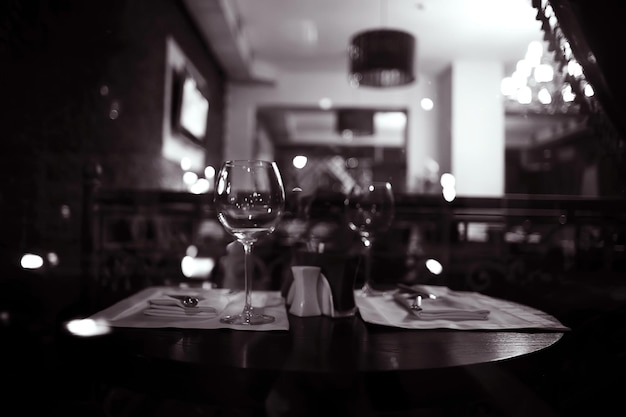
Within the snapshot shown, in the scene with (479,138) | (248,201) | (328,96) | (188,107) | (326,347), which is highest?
(328,96)

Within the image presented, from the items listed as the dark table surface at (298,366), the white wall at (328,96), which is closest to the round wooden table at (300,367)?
the dark table surface at (298,366)

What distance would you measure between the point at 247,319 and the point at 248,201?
0.17 meters

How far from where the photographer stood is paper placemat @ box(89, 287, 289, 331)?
0.70m

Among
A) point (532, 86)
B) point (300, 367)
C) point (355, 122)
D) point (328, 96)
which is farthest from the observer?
point (328, 96)

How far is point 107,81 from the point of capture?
2.68 metres

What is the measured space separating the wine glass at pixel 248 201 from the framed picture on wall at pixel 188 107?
3327mm

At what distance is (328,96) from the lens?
22.4 ft

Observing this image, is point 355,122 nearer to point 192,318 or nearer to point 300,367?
point 192,318

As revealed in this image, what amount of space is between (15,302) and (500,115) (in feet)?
19.9

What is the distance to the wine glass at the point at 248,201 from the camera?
745mm

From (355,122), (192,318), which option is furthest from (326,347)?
(355,122)

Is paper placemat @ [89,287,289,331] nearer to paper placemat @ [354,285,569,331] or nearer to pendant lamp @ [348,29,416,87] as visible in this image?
paper placemat @ [354,285,569,331]

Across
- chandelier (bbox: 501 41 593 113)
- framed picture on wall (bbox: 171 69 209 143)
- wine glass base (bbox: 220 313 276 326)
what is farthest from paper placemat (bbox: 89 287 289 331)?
framed picture on wall (bbox: 171 69 209 143)

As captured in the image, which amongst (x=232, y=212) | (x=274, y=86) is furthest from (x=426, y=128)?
(x=232, y=212)
